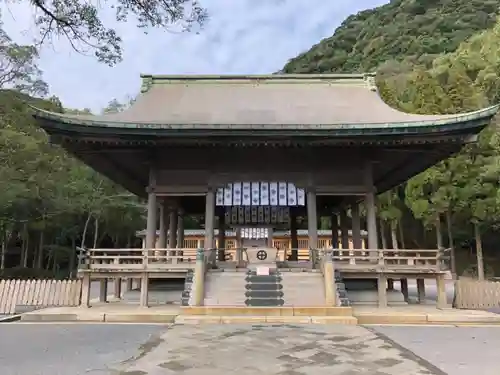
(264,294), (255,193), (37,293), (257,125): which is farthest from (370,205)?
(37,293)

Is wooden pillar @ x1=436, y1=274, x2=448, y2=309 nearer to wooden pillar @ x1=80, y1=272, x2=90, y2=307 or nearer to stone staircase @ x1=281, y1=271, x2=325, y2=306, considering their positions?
stone staircase @ x1=281, y1=271, x2=325, y2=306

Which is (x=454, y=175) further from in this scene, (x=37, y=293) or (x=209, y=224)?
(x=37, y=293)

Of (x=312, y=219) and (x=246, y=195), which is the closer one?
(x=312, y=219)

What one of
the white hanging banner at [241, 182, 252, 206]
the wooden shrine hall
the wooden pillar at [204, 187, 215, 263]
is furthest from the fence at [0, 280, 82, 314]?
the white hanging banner at [241, 182, 252, 206]

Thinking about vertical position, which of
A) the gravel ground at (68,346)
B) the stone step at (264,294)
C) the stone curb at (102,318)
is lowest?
the gravel ground at (68,346)

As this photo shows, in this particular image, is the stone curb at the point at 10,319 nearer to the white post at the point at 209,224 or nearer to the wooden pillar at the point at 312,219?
the white post at the point at 209,224

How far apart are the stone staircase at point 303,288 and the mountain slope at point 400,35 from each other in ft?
184

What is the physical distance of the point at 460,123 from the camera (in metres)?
12.9

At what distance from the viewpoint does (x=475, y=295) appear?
13938mm

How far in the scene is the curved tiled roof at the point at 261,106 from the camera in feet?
44.3

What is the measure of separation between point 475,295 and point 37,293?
13.5 metres

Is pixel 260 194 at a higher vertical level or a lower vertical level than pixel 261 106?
lower

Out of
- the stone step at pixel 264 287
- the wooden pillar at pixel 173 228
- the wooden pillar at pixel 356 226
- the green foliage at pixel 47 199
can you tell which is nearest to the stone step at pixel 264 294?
the stone step at pixel 264 287

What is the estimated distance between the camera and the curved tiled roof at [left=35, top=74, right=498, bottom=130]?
1349cm
